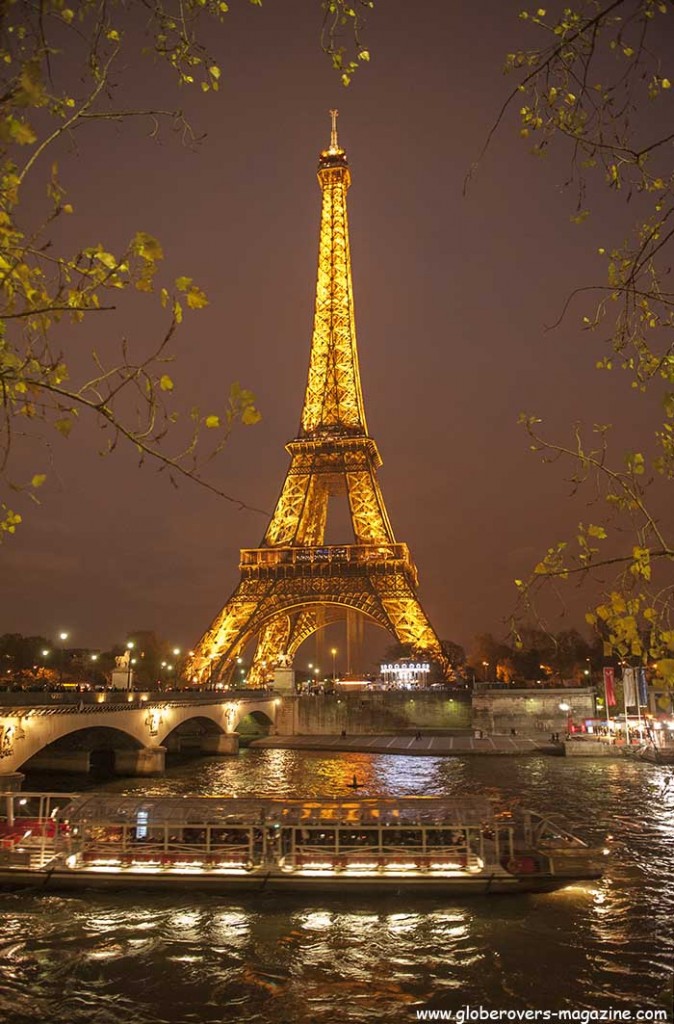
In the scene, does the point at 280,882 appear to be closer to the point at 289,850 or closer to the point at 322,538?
the point at 289,850

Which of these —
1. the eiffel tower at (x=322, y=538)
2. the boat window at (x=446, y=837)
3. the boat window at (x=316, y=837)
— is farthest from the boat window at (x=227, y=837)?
the eiffel tower at (x=322, y=538)

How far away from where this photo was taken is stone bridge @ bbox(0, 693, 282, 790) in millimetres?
29203

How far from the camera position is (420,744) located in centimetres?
6103

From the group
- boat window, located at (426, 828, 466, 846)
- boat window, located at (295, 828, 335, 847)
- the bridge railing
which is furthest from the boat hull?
the bridge railing

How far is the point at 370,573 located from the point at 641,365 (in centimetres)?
6922

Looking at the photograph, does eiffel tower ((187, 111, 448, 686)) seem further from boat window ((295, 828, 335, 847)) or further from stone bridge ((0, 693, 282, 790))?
boat window ((295, 828, 335, 847))

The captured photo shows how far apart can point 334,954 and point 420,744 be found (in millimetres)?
47515

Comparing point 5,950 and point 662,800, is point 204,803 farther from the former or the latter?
→ point 662,800

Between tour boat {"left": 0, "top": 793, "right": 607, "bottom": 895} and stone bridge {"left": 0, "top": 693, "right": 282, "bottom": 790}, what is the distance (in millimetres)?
8104

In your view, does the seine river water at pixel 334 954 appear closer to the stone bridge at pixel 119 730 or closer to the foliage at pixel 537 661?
the stone bridge at pixel 119 730

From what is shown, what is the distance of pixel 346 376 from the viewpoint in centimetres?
8831

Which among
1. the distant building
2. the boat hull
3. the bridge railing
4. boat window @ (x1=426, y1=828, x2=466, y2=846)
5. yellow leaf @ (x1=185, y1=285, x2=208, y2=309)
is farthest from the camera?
the distant building

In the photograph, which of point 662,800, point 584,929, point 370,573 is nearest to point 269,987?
point 584,929

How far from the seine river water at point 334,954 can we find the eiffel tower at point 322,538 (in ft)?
171
